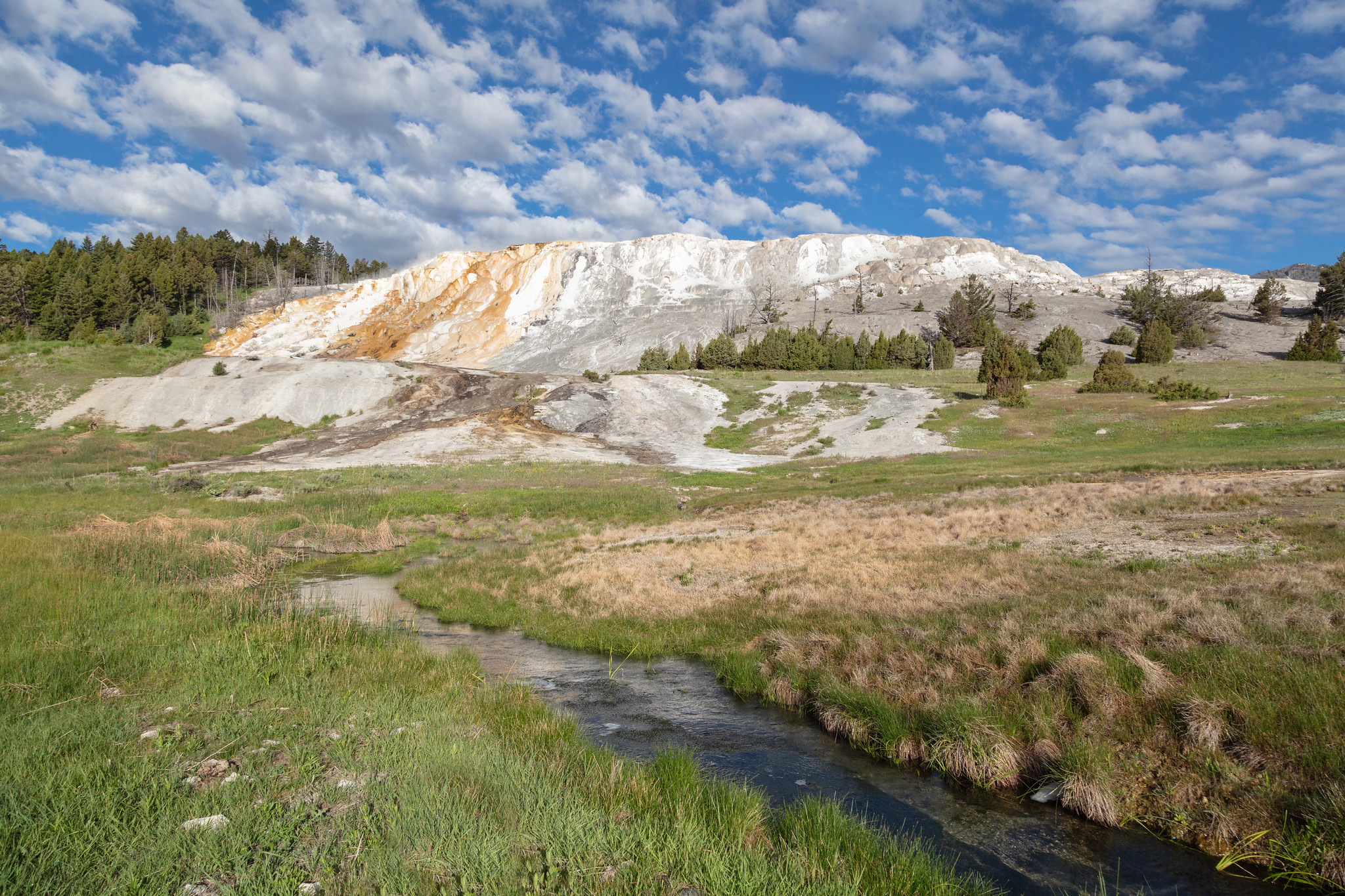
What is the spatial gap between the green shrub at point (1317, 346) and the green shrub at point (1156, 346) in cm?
1253

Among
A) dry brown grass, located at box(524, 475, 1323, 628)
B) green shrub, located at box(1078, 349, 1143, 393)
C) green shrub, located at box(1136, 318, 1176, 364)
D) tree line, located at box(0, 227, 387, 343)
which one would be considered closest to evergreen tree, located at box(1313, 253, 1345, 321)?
green shrub, located at box(1136, 318, 1176, 364)

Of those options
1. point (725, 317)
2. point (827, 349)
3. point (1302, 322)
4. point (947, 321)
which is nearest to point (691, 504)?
point (827, 349)

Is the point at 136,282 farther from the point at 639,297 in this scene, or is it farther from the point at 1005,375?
the point at 1005,375

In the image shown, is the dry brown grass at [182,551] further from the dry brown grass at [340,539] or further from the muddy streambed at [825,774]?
the muddy streambed at [825,774]

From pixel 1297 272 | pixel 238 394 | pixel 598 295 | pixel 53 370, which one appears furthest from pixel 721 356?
pixel 1297 272

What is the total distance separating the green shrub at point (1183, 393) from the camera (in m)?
52.6

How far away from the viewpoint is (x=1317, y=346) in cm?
7688

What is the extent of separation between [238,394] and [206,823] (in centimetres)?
7756

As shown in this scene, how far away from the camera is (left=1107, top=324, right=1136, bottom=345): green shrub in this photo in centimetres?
9525

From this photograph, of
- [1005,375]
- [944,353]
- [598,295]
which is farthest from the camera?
[598,295]

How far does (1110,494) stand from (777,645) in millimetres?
16489

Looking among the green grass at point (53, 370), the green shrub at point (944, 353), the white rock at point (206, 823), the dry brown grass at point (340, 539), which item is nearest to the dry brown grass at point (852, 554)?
the dry brown grass at point (340, 539)

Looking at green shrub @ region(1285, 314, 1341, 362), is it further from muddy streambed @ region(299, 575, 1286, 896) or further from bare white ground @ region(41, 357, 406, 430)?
bare white ground @ region(41, 357, 406, 430)

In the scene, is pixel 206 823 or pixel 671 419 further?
pixel 671 419
